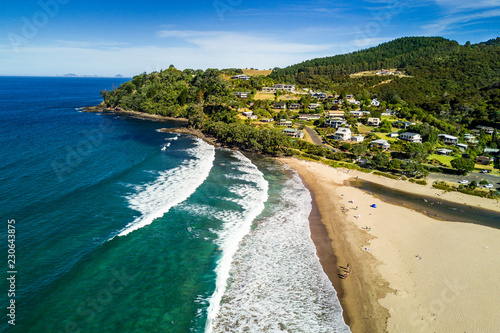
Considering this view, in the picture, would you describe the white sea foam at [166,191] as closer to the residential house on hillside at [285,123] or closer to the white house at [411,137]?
the residential house on hillside at [285,123]

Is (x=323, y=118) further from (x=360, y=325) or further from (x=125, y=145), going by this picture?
(x=360, y=325)

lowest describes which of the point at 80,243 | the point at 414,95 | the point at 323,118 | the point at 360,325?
the point at 360,325

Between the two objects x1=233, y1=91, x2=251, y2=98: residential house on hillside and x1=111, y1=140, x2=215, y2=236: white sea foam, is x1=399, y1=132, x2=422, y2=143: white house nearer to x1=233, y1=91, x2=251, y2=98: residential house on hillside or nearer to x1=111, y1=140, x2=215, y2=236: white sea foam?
x1=111, y1=140, x2=215, y2=236: white sea foam

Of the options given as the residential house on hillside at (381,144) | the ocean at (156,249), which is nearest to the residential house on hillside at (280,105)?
the residential house on hillside at (381,144)

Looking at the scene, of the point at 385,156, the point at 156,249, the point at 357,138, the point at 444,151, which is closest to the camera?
the point at 156,249

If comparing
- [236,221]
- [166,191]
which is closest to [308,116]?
[166,191]

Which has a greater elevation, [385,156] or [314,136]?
[314,136]

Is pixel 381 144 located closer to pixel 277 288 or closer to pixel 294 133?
pixel 294 133

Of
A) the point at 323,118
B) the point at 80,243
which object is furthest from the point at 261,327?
the point at 323,118
